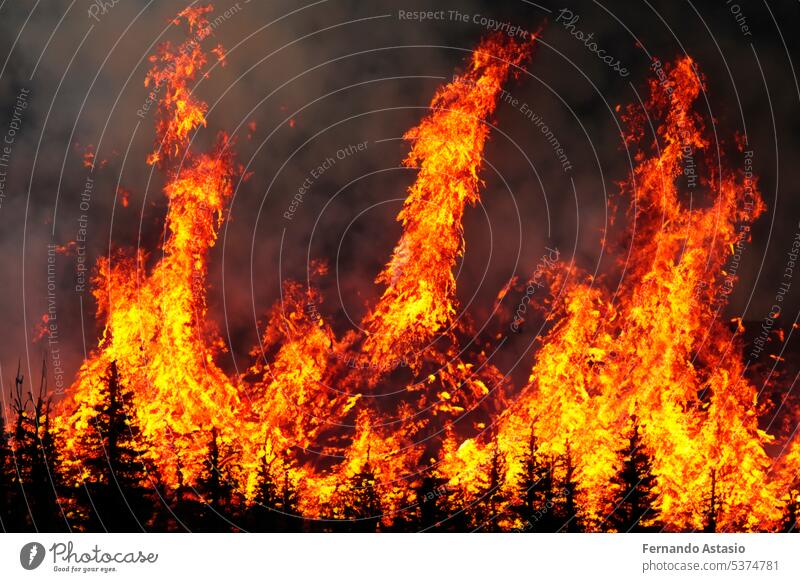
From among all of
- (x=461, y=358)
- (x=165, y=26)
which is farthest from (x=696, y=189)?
(x=165, y=26)

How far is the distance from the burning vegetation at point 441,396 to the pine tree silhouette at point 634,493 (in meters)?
0.04

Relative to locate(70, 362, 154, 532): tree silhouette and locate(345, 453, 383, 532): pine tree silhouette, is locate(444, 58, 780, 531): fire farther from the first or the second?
locate(70, 362, 154, 532): tree silhouette

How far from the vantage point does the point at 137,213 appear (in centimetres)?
1911

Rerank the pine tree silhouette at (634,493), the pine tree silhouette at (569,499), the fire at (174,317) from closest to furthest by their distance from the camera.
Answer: the pine tree silhouette at (569,499) → the pine tree silhouette at (634,493) → the fire at (174,317)

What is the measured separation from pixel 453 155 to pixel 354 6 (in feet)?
11.3

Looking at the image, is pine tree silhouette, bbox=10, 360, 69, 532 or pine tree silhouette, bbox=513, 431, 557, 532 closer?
pine tree silhouette, bbox=10, 360, 69, 532

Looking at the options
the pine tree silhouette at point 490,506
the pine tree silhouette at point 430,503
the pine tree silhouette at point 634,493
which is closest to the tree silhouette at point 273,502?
the pine tree silhouette at point 430,503

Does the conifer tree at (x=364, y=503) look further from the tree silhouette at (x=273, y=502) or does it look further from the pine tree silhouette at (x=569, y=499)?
the pine tree silhouette at (x=569, y=499)
